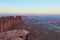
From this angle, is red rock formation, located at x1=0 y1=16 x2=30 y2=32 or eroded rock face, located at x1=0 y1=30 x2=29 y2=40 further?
red rock formation, located at x1=0 y1=16 x2=30 y2=32

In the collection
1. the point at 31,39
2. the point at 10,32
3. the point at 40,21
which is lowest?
the point at 31,39

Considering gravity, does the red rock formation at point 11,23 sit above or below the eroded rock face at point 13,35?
above

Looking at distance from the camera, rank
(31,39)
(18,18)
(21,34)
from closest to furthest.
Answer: (21,34), (31,39), (18,18)

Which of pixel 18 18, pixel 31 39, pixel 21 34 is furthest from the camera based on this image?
pixel 18 18

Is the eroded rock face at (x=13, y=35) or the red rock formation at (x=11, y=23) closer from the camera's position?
the eroded rock face at (x=13, y=35)

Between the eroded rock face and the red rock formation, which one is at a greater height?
the red rock formation

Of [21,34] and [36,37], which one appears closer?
[21,34]

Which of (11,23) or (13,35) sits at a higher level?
(11,23)

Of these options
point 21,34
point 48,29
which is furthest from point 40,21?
point 21,34

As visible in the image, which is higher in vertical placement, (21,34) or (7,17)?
(7,17)

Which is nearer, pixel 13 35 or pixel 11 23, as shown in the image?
pixel 13 35

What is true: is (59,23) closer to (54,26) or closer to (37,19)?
(54,26)
